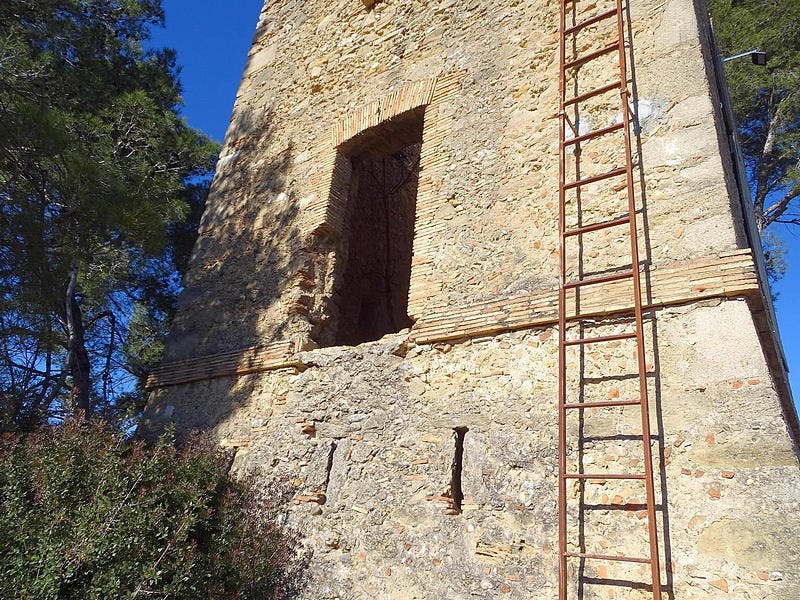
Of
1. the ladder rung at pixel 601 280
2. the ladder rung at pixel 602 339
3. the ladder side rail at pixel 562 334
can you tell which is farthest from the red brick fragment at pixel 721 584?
the ladder rung at pixel 601 280

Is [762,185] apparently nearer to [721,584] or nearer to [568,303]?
[568,303]

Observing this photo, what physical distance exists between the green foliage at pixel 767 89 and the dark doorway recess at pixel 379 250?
577cm

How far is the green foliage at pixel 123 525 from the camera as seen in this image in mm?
3385

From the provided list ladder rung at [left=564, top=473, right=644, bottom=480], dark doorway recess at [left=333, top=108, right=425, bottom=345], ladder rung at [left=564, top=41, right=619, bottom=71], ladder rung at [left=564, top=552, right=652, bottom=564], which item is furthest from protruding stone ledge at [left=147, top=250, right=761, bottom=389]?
dark doorway recess at [left=333, top=108, right=425, bottom=345]

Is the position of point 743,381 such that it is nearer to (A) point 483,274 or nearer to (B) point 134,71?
(A) point 483,274

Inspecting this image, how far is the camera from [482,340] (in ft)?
13.3

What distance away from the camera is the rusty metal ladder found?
Answer: 301cm

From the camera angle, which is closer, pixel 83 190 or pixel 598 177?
pixel 598 177

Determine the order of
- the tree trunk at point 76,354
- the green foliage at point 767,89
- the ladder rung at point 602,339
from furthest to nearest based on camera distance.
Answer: the green foliage at point 767,89, the tree trunk at point 76,354, the ladder rung at point 602,339

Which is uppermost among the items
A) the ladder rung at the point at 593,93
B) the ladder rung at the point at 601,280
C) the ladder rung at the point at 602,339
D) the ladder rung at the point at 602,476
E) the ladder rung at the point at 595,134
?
the ladder rung at the point at 593,93

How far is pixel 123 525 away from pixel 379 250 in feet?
17.9

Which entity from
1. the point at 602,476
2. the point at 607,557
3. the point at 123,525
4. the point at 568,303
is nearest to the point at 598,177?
the point at 568,303

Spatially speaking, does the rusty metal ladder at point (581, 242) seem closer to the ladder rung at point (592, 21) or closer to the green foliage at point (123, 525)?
the ladder rung at point (592, 21)

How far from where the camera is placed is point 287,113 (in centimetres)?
697
